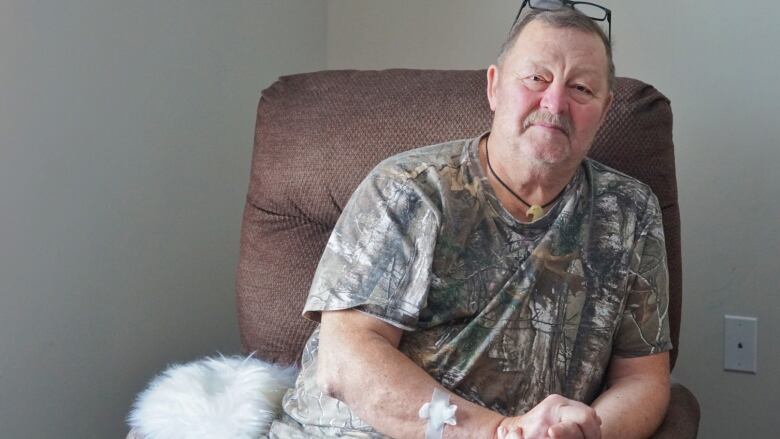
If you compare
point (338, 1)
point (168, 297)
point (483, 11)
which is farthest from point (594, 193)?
point (338, 1)

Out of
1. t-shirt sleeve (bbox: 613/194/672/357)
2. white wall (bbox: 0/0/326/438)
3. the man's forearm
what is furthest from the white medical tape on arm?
white wall (bbox: 0/0/326/438)

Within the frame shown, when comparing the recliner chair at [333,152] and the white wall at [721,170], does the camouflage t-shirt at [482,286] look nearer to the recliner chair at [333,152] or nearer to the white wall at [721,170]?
the recliner chair at [333,152]

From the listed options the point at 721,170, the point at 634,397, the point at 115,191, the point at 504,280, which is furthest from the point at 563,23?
the point at 115,191

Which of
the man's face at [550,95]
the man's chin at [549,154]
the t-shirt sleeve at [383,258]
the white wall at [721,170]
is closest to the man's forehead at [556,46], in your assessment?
the man's face at [550,95]

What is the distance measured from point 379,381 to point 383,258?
0.55 feet

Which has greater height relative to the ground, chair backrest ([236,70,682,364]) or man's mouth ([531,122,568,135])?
man's mouth ([531,122,568,135])

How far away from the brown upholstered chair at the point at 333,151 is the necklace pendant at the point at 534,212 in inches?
8.6

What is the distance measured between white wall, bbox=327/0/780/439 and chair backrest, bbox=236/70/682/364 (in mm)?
309

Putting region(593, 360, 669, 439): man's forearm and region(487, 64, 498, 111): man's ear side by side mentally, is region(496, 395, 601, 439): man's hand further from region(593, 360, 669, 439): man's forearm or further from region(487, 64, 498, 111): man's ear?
region(487, 64, 498, 111): man's ear

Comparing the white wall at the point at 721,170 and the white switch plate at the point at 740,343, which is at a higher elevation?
the white wall at the point at 721,170

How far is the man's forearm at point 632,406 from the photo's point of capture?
4.16ft

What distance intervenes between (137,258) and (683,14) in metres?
1.17

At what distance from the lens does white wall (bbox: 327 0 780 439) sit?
5.77 ft

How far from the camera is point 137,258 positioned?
1730 mm
